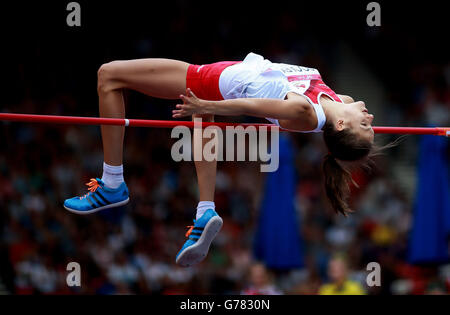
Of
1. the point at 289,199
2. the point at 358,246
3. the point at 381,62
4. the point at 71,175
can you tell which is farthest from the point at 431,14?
the point at 71,175

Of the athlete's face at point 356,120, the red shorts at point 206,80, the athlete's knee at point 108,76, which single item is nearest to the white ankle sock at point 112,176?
the athlete's knee at point 108,76

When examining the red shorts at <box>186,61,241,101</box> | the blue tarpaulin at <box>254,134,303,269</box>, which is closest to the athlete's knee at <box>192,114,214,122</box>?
the red shorts at <box>186,61,241,101</box>

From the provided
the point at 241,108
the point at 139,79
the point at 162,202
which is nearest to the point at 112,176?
the point at 139,79

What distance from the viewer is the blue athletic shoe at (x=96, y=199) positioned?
14.4ft

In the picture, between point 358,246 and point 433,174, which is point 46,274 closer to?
point 358,246

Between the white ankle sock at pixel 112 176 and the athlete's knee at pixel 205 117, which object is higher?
the athlete's knee at pixel 205 117

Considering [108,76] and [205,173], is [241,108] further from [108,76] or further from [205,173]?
[108,76]

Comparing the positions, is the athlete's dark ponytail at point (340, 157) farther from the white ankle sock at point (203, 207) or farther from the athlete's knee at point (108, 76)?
the athlete's knee at point (108, 76)

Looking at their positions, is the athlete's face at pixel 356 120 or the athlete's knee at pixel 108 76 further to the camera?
the athlete's knee at pixel 108 76

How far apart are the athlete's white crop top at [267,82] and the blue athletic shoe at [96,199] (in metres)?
1.04

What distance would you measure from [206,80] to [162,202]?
4403 mm

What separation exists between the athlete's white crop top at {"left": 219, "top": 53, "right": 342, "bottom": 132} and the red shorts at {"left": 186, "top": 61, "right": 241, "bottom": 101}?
1.6 inches

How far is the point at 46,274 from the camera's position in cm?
752
